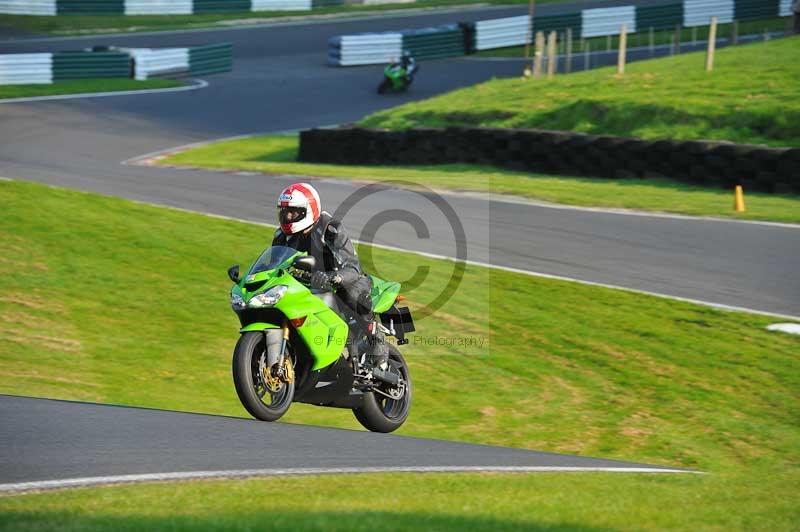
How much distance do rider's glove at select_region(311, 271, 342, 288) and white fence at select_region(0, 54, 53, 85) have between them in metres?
28.1

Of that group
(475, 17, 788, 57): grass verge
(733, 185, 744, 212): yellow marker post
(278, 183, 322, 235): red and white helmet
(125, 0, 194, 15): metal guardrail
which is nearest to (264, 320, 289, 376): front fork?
(278, 183, 322, 235): red and white helmet

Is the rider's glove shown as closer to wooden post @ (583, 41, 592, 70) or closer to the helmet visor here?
the helmet visor

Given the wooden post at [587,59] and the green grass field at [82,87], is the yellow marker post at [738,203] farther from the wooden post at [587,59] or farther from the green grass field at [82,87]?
the green grass field at [82,87]

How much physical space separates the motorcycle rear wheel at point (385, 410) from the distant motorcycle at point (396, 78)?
26.8 m

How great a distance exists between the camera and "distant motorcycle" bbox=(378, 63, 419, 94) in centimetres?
3512

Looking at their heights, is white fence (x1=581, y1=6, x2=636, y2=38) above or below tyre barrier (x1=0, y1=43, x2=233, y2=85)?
above

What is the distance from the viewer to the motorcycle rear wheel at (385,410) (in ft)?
29.0

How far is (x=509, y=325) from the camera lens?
40.5ft

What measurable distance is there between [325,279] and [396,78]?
28041 mm

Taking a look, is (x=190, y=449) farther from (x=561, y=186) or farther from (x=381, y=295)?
(x=561, y=186)

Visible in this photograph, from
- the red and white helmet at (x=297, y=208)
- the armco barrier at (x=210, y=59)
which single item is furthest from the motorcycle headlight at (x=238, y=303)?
the armco barrier at (x=210, y=59)

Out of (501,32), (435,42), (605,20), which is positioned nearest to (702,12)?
(605,20)

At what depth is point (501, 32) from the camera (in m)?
43.2

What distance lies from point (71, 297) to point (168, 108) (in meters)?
20.8
